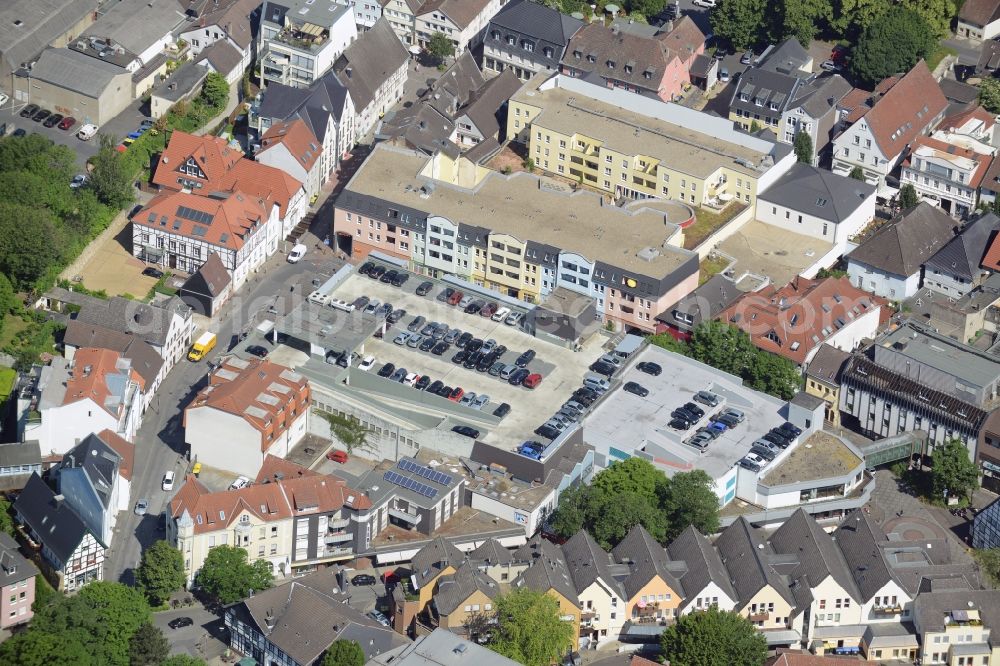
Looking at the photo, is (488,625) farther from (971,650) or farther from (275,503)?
(971,650)

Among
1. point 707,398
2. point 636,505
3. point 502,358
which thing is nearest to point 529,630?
point 636,505

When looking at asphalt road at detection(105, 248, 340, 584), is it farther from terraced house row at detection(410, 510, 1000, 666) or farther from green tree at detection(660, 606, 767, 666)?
green tree at detection(660, 606, 767, 666)

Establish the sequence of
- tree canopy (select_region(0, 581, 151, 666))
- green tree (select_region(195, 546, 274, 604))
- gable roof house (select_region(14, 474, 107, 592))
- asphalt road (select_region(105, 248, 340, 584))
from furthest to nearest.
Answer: asphalt road (select_region(105, 248, 340, 584)), gable roof house (select_region(14, 474, 107, 592)), green tree (select_region(195, 546, 274, 604)), tree canopy (select_region(0, 581, 151, 666))

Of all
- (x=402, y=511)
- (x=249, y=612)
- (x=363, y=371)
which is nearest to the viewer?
(x=249, y=612)

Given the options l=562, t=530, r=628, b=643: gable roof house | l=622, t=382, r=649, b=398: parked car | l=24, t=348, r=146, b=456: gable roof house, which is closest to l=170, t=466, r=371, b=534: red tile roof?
l=24, t=348, r=146, b=456: gable roof house

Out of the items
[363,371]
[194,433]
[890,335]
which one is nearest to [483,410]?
[363,371]

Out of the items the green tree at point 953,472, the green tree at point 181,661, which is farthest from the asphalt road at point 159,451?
the green tree at point 953,472

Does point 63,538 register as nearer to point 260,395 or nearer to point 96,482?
point 96,482
